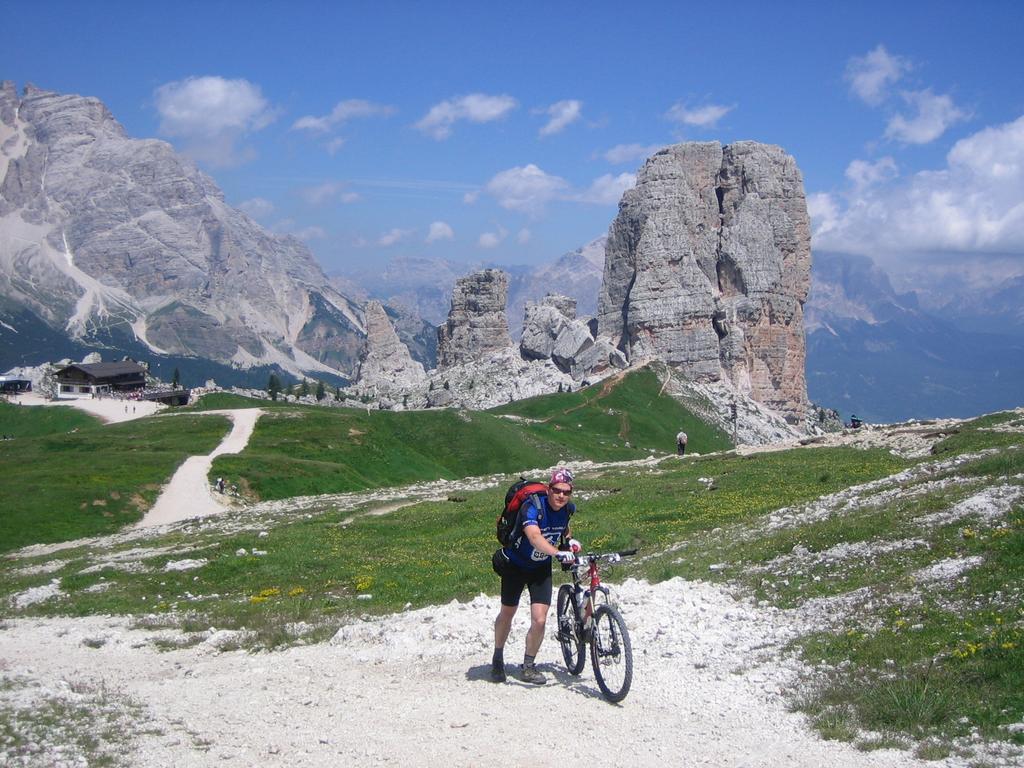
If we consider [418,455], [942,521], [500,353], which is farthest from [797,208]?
[942,521]

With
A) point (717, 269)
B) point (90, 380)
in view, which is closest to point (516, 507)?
point (90, 380)

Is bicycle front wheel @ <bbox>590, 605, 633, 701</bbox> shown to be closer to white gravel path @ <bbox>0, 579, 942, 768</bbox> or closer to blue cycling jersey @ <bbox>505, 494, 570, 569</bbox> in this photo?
white gravel path @ <bbox>0, 579, 942, 768</bbox>

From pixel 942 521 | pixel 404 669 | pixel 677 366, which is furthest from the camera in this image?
pixel 677 366

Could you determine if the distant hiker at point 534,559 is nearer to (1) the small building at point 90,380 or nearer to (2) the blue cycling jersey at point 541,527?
(2) the blue cycling jersey at point 541,527

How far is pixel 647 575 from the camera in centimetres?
2242

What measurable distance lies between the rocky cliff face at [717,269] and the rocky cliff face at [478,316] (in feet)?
96.2

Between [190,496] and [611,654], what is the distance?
54757 millimetres

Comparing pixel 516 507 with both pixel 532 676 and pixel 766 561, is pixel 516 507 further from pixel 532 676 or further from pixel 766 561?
pixel 766 561

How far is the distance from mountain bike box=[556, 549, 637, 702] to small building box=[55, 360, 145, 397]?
137 metres

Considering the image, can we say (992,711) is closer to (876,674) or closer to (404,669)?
(876,674)

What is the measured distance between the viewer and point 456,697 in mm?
14648

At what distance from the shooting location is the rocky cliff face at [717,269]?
157625 millimetres

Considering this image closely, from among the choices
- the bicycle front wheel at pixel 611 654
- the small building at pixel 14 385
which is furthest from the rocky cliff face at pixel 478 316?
the bicycle front wheel at pixel 611 654

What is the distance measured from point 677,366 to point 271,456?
9420 cm
